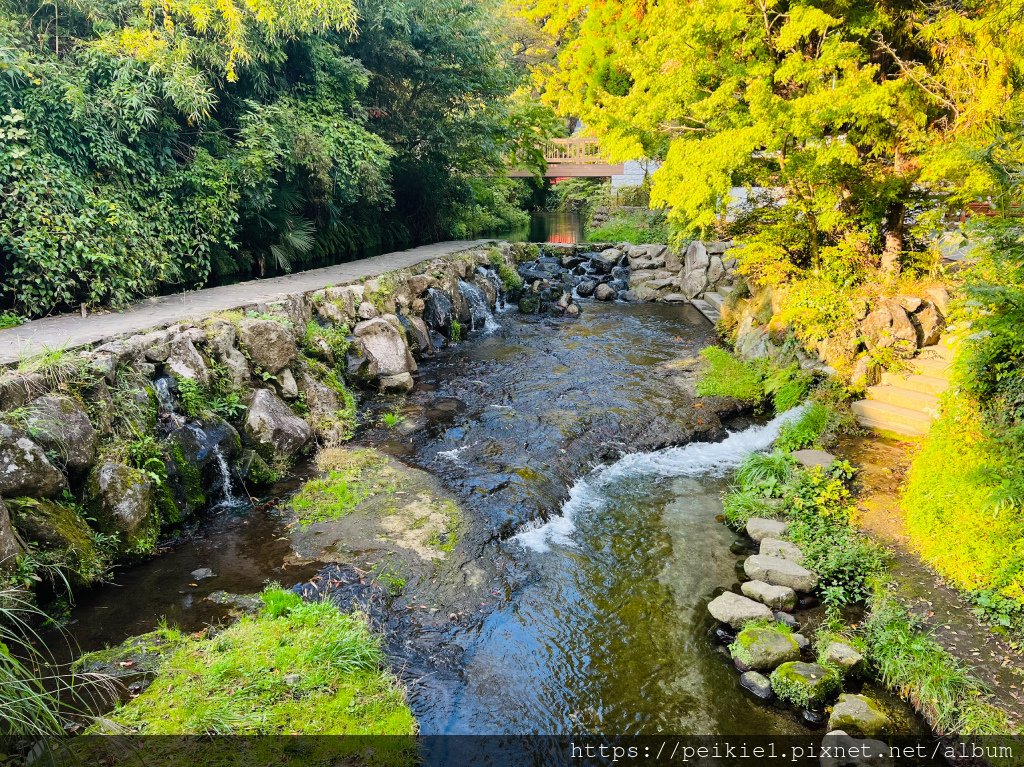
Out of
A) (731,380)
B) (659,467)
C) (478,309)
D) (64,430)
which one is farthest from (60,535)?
(478,309)

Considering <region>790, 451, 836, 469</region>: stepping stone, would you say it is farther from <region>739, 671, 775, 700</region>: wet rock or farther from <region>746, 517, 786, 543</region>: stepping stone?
<region>739, 671, 775, 700</region>: wet rock

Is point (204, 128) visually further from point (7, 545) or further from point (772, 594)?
point (772, 594)

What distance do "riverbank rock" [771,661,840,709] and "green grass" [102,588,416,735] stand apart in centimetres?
291

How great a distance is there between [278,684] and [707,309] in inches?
576

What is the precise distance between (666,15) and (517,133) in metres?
10.6

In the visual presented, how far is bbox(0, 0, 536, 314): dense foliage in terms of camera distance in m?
8.19

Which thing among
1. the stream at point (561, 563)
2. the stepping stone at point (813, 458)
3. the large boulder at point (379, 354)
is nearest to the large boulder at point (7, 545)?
the stream at point (561, 563)

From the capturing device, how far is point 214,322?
330 inches

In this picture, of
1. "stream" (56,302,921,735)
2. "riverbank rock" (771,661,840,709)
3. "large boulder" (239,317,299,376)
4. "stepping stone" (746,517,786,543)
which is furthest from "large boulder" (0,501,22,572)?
"stepping stone" (746,517,786,543)

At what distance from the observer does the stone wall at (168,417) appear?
5488mm

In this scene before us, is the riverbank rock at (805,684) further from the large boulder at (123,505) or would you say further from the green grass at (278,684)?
the large boulder at (123,505)

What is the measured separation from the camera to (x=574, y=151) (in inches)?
1150

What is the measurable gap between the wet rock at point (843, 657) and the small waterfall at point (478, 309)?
11.2 meters

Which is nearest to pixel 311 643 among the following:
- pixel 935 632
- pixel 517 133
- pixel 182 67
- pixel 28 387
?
pixel 28 387
